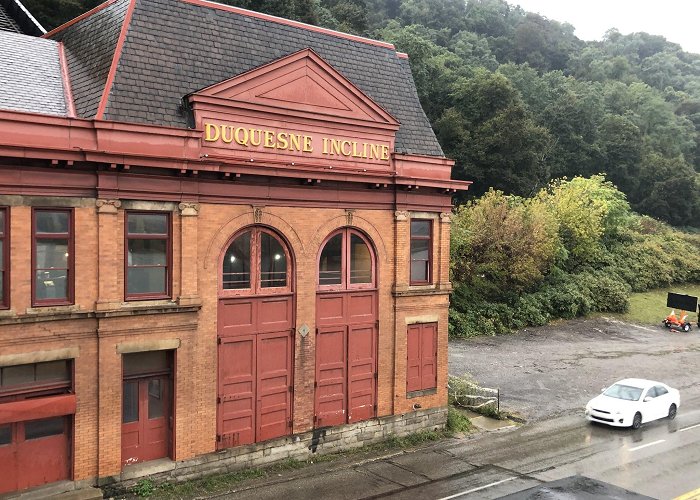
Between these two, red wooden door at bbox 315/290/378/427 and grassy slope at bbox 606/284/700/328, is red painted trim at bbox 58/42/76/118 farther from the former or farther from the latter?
grassy slope at bbox 606/284/700/328

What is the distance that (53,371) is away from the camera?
43.3ft

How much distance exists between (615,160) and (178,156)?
70169 millimetres

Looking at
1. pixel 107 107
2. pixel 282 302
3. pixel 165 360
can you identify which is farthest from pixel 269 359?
pixel 107 107

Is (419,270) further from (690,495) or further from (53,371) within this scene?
(53,371)

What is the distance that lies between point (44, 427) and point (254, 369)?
16.0 ft

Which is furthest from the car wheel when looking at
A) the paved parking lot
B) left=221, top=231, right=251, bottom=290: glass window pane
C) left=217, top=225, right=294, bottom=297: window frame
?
left=221, top=231, right=251, bottom=290: glass window pane

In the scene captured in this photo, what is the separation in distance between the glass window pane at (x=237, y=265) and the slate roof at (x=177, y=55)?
3269mm

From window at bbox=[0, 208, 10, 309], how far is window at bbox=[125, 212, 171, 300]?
92.9 inches

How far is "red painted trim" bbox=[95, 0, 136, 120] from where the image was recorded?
13781 millimetres

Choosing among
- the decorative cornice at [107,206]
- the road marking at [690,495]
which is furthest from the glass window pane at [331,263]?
the road marking at [690,495]

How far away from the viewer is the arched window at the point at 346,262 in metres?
17.2

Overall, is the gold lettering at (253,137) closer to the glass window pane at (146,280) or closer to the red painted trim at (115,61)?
the red painted trim at (115,61)

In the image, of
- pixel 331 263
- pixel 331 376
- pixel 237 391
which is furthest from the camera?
pixel 331 263

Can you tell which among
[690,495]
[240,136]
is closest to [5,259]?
[240,136]
